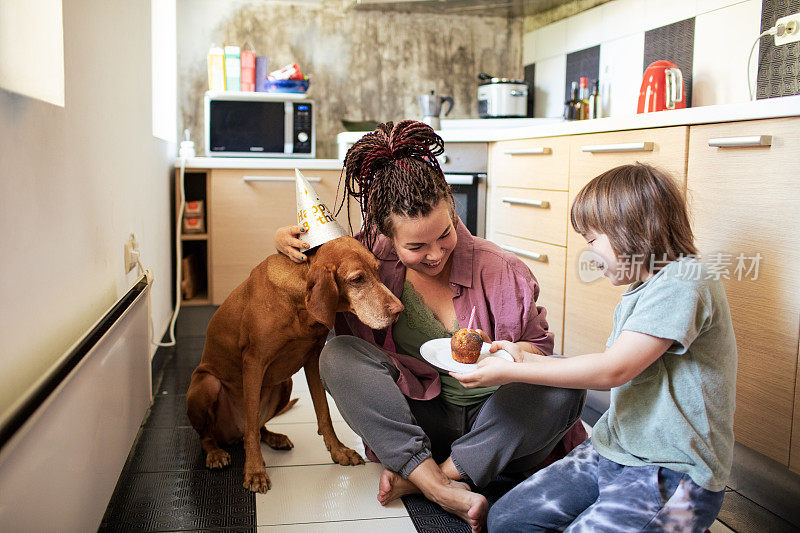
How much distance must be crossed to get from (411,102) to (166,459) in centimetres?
309

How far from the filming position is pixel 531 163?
2867 mm

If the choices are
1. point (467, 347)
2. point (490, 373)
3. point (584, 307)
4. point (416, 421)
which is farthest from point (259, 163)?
point (490, 373)

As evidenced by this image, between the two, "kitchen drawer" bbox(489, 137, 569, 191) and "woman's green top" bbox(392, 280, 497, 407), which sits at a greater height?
"kitchen drawer" bbox(489, 137, 569, 191)

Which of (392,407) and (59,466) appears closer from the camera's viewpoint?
(59,466)

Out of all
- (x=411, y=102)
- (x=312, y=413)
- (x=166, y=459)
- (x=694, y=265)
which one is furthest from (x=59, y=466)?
(x=411, y=102)

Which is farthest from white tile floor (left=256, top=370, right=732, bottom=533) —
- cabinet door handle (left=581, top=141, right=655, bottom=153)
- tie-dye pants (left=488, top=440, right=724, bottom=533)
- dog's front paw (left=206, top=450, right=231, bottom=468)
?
cabinet door handle (left=581, top=141, right=655, bottom=153)

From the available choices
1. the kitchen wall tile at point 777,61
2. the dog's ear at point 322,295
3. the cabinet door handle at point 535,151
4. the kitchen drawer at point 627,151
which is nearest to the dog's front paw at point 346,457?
the dog's ear at point 322,295

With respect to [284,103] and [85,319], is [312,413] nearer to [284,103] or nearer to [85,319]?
[85,319]

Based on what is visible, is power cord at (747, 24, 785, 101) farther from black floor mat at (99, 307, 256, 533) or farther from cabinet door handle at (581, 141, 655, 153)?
black floor mat at (99, 307, 256, 533)

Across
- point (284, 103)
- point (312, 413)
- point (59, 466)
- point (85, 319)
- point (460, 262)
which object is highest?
point (284, 103)

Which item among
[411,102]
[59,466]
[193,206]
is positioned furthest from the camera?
[411,102]

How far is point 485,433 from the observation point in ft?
5.34

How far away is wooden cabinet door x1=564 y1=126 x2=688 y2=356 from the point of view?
2025 millimetres

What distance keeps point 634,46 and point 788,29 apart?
1.07 m
